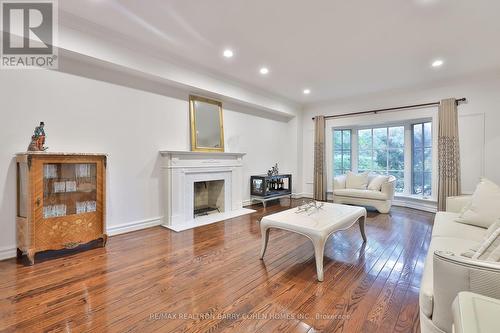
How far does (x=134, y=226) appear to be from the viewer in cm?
354

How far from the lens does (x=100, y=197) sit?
2.90 metres

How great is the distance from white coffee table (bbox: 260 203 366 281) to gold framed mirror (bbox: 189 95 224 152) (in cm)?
230

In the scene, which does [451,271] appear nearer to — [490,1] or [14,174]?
[490,1]

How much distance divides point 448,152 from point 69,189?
603cm

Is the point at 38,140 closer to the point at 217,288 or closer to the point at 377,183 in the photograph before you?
the point at 217,288

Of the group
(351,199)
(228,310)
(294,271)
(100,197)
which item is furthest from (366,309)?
(351,199)

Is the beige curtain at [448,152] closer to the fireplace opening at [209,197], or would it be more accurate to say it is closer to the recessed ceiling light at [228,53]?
the recessed ceiling light at [228,53]

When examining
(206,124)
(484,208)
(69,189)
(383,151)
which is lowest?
(484,208)

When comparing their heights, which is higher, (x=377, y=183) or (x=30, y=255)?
(x=377, y=183)

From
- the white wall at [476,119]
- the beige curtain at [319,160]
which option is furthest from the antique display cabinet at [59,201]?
the white wall at [476,119]

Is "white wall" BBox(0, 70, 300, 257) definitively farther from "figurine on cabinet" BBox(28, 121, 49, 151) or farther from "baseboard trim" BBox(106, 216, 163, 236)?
"figurine on cabinet" BBox(28, 121, 49, 151)

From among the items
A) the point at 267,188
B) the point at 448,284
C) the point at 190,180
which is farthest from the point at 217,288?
the point at 267,188

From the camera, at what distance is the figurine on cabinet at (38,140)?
102 inches

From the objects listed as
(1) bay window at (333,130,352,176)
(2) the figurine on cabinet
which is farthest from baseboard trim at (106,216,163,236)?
(1) bay window at (333,130,352,176)
